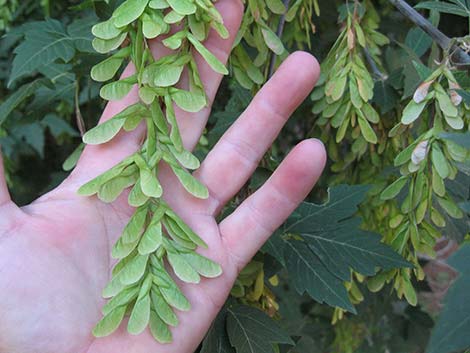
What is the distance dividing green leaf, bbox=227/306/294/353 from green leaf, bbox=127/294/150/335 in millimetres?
267

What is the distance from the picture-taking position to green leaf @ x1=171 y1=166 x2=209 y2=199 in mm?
1043

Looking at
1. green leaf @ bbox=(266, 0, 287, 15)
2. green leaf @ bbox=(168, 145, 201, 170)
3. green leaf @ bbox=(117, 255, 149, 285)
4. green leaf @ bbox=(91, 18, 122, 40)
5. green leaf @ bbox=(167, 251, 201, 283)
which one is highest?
green leaf @ bbox=(91, 18, 122, 40)

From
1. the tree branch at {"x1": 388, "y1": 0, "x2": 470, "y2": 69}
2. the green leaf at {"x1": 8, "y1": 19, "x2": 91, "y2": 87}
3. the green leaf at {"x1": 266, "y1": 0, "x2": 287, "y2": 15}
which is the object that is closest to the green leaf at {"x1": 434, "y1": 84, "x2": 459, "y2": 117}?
the tree branch at {"x1": 388, "y1": 0, "x2": 470, "y2": 69}

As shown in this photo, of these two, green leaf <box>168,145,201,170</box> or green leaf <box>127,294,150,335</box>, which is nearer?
green leaf <box>127,294,150,335</box>

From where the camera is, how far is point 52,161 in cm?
290

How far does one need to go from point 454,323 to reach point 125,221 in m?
0.63

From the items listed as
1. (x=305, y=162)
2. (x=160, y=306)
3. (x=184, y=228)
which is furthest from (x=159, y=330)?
(x=305, y=162)

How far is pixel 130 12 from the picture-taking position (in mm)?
988

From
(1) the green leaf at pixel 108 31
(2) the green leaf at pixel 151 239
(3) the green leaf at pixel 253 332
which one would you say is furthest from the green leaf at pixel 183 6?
(3) the green leaf at pixel 253 332

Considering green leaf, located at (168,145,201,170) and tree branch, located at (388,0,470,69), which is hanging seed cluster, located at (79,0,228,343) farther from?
tree branch, located at (388,0,470,69)

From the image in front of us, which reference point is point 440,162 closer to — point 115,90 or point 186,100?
point 186,100

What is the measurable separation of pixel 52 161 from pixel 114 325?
2059 mm

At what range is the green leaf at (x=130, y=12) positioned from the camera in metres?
0.98

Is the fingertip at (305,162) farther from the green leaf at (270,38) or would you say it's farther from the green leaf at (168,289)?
the green leaf at (168,289)
